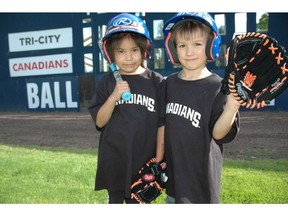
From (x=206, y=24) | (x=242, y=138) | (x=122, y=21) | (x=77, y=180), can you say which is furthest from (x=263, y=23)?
(x=206, y=24)

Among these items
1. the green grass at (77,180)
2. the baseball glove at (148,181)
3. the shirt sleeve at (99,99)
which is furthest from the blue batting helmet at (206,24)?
the green grass at (77,180)

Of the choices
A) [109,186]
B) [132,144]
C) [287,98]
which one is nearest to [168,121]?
[132,144]

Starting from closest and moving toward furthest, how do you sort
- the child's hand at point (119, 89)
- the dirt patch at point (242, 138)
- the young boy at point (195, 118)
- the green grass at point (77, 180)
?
the young boy at point (195, 118), the child's hand at point (119, 89), the green grass at point (77, 180), the dirt patch at point (242, 138)

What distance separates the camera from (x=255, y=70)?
2113mm

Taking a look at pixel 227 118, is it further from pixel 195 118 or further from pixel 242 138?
pixel 242 138

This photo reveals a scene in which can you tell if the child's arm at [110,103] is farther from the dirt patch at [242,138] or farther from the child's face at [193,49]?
the dirt patch at [242,138]

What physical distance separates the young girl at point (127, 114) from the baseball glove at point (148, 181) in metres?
0.06

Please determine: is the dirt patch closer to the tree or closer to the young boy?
the young boy

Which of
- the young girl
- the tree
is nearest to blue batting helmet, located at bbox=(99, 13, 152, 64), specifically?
the young girl

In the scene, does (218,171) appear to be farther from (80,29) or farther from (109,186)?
(80,29)

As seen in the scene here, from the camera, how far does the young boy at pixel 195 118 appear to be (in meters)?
2.22

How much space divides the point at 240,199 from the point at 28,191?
2.85 metres

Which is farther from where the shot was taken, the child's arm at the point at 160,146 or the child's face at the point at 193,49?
the child's arm at the point at 160,146

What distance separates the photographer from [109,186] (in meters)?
2.62
